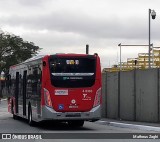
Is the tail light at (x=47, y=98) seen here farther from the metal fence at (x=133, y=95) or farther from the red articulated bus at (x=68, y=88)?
the metal fence at (x=133, y=95)

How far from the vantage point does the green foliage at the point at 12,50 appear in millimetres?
99812

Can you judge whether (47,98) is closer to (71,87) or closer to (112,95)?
(71,87)

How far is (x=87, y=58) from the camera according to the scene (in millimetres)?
23312

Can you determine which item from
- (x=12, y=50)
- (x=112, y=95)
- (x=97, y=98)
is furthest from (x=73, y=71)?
(x=12, y=50)

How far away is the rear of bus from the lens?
894 inches

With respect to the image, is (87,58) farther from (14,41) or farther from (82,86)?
(14,41)

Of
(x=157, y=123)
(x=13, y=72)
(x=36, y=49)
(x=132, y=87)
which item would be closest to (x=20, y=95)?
(x=13, y=72)

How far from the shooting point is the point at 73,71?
75.8 feet

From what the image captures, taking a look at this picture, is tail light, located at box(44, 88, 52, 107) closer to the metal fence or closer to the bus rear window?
the bus rear window

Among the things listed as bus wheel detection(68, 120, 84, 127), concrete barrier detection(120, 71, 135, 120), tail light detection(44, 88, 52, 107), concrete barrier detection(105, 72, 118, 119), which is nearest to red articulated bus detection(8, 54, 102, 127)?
tail light detection(44, 88, 52, 107)

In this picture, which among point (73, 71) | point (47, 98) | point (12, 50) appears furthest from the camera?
point (12, 50)

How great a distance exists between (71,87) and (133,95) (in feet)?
19.4

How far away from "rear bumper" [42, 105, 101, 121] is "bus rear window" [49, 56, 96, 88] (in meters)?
1.12

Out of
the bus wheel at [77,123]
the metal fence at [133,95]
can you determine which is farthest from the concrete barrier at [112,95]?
the bus wheel at [77,123]
